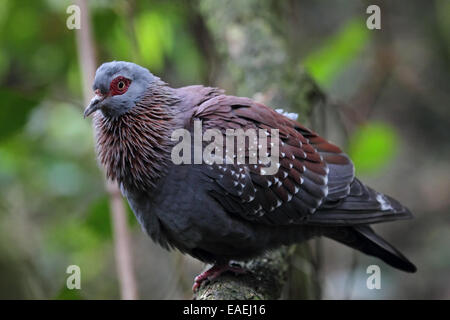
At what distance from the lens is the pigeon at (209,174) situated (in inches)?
135

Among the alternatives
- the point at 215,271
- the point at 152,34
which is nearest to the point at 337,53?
the point at 152,34

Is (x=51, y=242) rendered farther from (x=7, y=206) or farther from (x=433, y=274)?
(x=433, y=274)

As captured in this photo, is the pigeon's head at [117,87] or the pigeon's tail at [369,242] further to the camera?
the pigeon's tail at [369,242]

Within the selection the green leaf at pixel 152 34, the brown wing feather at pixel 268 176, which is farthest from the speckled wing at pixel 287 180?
the green leaf at pixel 152 34

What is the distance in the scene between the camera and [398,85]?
781 centimetres

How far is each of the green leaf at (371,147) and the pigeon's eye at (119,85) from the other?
2245 mm

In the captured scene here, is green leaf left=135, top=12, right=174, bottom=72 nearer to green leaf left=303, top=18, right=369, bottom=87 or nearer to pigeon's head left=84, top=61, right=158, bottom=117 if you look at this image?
green leaf left=303, top=18, right=369, bottom=87

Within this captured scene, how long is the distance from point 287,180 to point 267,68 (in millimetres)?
1231

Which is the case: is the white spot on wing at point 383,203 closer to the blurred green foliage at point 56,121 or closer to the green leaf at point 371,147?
the green leaf at point 371,147

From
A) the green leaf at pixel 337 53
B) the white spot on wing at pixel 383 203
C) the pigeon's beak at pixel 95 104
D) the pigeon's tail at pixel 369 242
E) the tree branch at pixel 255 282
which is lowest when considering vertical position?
the tree branch at pixel 255 282

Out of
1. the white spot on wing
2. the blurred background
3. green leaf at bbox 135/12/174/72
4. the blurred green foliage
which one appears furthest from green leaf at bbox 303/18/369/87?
the white spot on wing

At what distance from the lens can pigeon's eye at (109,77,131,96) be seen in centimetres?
349

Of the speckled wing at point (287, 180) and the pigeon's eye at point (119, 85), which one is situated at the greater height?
A: the pigeon's eye at point (119, 85)

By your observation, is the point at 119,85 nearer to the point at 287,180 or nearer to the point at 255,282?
the point at 287,180
